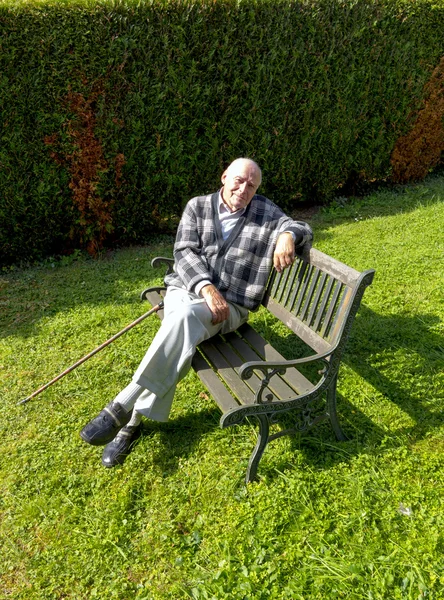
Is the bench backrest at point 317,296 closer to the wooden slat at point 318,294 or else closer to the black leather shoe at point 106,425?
the wooden slat at point 318,294

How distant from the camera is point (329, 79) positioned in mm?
6453

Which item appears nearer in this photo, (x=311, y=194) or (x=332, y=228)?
(x=332, y=228)

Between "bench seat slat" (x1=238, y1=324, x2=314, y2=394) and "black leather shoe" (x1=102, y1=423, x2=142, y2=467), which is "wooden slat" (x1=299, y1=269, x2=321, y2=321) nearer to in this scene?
"bench seat slat" (x1=238, y1=324, x2=314, y2=394)

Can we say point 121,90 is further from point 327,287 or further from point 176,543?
point 176,543

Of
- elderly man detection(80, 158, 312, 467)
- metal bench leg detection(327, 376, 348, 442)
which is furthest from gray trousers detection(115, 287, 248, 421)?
metal bench leg detection(327, 376, 348, 442)

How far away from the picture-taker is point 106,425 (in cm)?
302

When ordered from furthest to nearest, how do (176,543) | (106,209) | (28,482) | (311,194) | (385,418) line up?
(311,194)
(106,209)
(385,418)
(28,482)
(176,543)

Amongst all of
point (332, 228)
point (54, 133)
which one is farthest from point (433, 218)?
point (54, 133)

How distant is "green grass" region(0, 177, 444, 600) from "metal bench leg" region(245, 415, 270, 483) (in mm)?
72

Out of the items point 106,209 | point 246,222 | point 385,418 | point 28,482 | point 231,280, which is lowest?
point 28,482

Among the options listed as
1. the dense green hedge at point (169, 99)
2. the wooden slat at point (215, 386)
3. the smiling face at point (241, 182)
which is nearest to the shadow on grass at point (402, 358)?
the wooden slat at point (215, 386)

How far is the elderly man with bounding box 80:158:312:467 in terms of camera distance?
2885 millimetres

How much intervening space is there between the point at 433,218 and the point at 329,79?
225 cm

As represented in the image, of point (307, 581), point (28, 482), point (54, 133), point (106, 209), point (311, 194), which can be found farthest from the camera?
point (311, 194)
